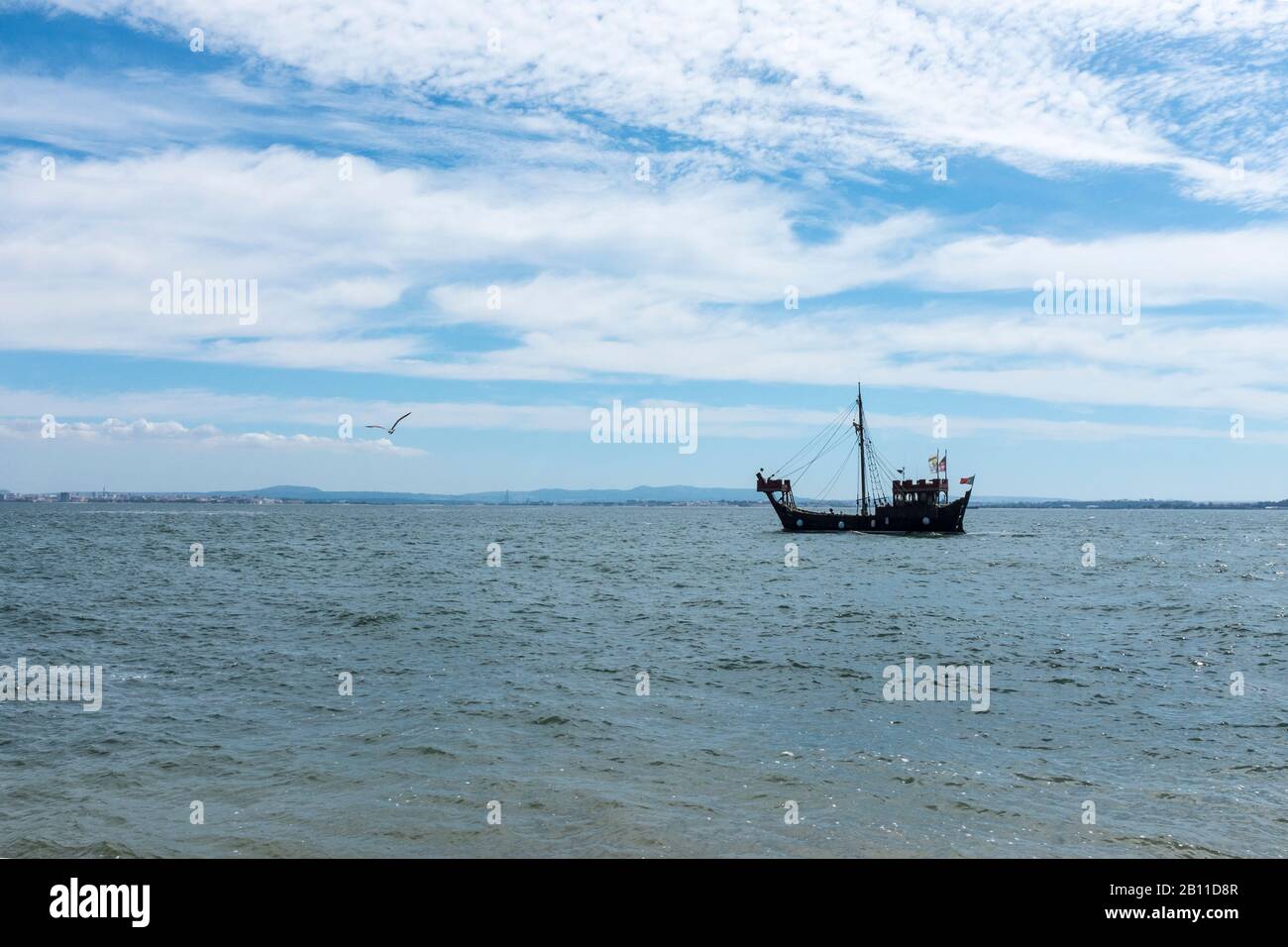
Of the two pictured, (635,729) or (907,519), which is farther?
(907,519)

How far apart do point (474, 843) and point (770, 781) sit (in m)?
5.39

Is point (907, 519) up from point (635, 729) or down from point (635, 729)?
up

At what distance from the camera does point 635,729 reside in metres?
18.7

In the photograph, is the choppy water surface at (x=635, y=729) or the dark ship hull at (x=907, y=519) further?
the dark ship hull at (x=907, y=519)

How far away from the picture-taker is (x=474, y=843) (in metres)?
12.5

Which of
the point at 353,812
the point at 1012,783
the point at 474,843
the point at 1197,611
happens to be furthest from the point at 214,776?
the point at 1197,611

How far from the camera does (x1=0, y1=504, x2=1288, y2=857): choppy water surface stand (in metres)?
13.0

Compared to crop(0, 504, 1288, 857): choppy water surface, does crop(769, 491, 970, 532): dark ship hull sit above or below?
above

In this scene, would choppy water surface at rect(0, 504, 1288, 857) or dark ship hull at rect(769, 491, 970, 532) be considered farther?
dark ship hull at rect(769, 491, 970, 532)

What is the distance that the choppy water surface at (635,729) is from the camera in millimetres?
12961
